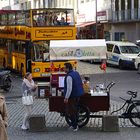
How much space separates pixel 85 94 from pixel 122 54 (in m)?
23.6

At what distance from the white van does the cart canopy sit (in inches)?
818

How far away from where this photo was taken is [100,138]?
1291 centimetres

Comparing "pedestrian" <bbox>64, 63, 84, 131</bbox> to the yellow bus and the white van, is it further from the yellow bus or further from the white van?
the white van

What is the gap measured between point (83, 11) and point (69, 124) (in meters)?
53.9

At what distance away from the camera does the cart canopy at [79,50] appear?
15.6m

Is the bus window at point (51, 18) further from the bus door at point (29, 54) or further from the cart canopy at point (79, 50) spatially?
the cart canopy at point (79, 50)

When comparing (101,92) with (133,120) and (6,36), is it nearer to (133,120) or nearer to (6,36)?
(133,120)

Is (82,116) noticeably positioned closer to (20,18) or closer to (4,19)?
(20,18)

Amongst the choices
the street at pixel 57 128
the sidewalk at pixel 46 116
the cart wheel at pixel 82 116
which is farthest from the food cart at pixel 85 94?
the sidewalk at pixel 46 116

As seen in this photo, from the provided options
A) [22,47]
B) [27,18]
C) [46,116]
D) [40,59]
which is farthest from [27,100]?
[22,47]

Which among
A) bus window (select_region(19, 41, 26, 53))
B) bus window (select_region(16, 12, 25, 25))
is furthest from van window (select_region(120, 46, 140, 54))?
bus window (select_region(19, 41, 26, 53))

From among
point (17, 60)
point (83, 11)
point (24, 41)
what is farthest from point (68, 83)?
point (83, 11)

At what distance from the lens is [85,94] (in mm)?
14398

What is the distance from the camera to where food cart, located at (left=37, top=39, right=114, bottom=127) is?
565 inches
